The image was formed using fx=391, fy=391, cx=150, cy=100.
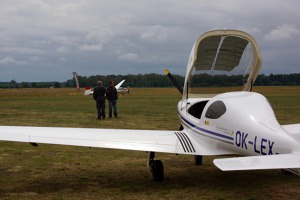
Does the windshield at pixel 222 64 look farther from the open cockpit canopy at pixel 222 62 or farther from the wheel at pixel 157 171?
the wheel at pixel 157 171

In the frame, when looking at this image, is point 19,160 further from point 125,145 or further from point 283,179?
point 283,179

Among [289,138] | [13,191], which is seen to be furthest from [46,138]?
[289,138]

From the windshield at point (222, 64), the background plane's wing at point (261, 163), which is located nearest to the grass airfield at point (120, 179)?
the windshield at point (222, 64)

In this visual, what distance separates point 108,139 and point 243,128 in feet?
7.11

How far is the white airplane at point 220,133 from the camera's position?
482cm

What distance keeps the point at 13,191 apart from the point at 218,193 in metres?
3.22

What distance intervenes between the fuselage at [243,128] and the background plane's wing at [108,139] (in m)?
0.24

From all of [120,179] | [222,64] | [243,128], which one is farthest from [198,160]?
[243,128]

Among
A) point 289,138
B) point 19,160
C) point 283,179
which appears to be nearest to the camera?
point 289,138

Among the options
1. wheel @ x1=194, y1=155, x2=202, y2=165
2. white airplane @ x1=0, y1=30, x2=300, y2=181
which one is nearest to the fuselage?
white airplane @ x1=0, y1=30, x2=300, y2=181

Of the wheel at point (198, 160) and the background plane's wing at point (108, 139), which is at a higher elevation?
the background plane's wing at point (108, 139)

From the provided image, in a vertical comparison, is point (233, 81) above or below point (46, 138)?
above

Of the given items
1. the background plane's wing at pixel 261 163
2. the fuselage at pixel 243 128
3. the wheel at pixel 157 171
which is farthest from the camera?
the wheel at pixel 157 171

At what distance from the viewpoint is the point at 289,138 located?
4.84 m
